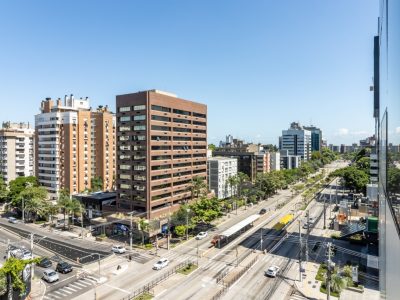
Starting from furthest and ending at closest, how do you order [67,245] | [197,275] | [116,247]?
[67,245]
[116,247]
[197,275]

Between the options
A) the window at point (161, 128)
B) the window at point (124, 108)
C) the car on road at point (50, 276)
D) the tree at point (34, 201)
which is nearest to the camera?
the car on road at point (50, 276)

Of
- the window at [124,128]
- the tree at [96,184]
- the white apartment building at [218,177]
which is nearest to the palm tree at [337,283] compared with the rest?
the window at [124,128]

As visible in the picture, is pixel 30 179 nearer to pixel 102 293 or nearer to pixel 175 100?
pixel 175 100

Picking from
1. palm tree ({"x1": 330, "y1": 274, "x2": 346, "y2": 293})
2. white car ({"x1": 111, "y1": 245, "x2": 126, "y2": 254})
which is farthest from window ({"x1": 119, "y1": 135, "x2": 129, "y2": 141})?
palm tree ({"x1": 330, "y1": 274, "x2": 346, "y2": 293})

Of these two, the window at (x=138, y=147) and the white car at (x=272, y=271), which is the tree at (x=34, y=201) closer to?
the window at (x=138, y=147)


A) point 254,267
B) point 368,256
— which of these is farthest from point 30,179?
point 368,256

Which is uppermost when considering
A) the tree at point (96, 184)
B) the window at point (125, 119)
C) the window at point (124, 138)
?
the window at point (125, 119)

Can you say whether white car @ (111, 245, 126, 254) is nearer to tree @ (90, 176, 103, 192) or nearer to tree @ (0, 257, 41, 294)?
tree @ (0, 257, 41, 294)
